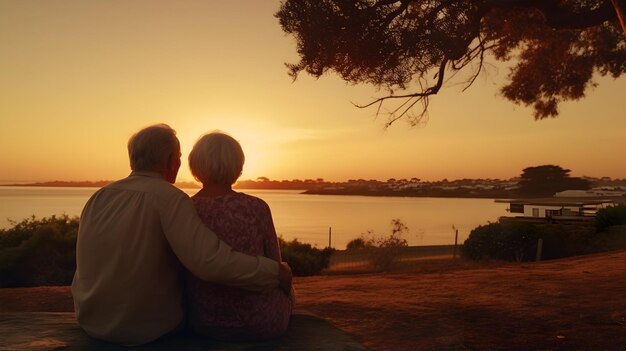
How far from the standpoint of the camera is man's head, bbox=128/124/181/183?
3.12 metres

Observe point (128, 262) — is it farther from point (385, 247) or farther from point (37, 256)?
point (385, 247)

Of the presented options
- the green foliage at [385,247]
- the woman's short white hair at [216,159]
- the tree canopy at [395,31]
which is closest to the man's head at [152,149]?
the woman's short white hair at [216,159]

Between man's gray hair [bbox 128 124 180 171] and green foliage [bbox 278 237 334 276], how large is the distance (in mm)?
14056

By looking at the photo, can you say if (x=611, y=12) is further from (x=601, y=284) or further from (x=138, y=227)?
(x=138, y=227)

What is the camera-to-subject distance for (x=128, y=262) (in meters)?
3.06

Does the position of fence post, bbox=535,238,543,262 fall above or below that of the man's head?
below

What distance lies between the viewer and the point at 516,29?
11.5m

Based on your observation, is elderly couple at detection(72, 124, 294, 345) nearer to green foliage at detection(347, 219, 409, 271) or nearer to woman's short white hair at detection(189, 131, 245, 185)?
woman's short white hair at detection(189, 131, 245, 185)

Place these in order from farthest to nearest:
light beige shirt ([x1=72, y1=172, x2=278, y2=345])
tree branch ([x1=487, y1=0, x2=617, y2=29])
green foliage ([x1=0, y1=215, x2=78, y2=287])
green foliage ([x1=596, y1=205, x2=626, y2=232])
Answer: green foliage ([x1=596, y1=205, x2=626, y2=232])
green foliage ([x1=0, y1=215, x2=78, y2=287])
tree branch ([x1=487, y1=0, x2=617, y2=29])
light beige shirt ([x1=72, y1=172, x2=278, y2=345])

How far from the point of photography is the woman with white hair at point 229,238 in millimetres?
3176

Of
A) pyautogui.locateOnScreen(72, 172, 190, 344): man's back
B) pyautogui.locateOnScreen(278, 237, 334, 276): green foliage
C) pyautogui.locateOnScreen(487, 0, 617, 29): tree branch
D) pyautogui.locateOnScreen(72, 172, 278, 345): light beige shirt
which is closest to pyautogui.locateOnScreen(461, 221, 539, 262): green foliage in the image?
pyautogui.locateOnScreen(278, 237, 334, 276): green foliage

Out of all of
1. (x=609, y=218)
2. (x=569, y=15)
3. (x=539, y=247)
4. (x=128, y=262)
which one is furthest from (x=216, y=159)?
(x=609, y=218)

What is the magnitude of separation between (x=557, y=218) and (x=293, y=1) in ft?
57.2

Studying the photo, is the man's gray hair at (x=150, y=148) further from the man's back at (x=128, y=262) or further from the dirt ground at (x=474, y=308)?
the dirt ground at (x=474, y=308)
